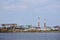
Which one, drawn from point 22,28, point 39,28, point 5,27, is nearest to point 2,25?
point 5,27

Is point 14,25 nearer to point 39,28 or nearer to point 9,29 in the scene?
point 9,29

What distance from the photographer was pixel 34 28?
7475 inches

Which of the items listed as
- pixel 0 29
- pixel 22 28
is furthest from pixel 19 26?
pixel 0 29

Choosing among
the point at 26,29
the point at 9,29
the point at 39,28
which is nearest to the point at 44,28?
the point at 39,28

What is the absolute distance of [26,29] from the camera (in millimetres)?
193000

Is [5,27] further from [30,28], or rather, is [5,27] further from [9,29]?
[30,28]

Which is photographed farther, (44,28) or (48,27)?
(48,27)

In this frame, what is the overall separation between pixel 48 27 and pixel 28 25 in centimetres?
1848

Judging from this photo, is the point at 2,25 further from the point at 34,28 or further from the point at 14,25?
the point at 34,28

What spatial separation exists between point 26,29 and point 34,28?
24.3 ft

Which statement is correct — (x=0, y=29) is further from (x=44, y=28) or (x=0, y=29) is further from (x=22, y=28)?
(x=44, y=28)

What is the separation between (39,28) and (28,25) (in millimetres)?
10521

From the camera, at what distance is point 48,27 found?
19825 cm

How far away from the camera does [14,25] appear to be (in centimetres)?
18925
